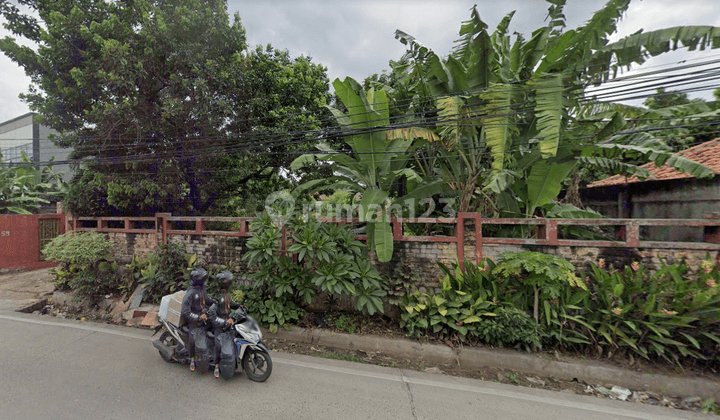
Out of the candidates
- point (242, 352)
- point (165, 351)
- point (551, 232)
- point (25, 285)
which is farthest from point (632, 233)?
point (25, 285)

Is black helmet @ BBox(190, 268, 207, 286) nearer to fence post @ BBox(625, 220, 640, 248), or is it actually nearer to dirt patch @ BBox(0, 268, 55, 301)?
fence post @ BBox(625, 220, 640, 248)

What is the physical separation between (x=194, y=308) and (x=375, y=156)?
3.31 metres

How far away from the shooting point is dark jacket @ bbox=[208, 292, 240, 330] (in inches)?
121

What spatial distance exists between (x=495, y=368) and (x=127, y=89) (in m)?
8.36

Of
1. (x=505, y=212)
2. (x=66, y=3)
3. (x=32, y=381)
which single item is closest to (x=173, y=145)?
(x=66, y=3)

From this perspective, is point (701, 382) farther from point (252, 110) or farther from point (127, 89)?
point (127, 89)

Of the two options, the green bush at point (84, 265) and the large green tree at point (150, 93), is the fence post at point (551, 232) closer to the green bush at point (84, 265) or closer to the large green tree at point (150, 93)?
the large green tree at point (150, 93)

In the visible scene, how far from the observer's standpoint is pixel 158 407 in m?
2.62

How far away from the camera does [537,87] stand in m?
3.88

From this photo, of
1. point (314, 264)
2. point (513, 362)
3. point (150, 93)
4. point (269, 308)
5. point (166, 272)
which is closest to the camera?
point (513, 362)

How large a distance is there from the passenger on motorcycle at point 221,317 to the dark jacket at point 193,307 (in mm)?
125

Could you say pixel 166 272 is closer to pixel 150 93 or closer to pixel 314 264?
pixel 314 264

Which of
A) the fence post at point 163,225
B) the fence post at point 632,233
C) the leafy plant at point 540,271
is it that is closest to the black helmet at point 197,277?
the leafy plant at point 540,271

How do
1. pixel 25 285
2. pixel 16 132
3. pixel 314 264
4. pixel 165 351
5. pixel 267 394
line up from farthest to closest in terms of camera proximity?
pixel 16 132 < pixel 25 285 < pixel 314 264 < pixel 165 351 < pixel 267 394
